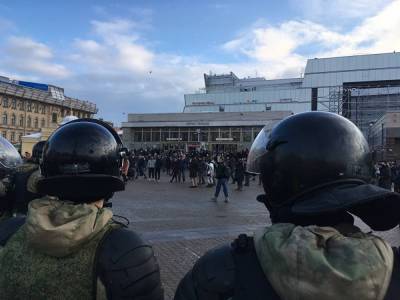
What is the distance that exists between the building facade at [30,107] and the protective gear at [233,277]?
8403cm

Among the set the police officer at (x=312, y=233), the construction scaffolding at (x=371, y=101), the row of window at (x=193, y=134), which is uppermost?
the construction scaffolding at (x=371, y=101)

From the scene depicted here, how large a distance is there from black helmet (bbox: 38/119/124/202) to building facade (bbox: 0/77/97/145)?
8330 cm

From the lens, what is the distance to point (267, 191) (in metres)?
1.57

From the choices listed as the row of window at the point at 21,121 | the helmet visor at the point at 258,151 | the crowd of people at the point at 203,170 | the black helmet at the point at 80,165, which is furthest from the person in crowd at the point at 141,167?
the row of window at the point at 21,121

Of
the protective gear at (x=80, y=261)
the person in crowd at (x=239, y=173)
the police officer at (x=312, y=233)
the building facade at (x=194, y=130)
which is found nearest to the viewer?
the police officer at (x=312, y=233)

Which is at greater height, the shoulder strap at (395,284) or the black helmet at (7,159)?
the black helmet at (7,159)

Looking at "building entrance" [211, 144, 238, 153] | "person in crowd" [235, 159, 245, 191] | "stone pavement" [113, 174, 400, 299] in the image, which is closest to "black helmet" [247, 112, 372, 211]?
"stone pavement" [113, 174, 400, 299]

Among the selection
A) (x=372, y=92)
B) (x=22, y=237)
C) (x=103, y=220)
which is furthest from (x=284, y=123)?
(x=372, y=92)

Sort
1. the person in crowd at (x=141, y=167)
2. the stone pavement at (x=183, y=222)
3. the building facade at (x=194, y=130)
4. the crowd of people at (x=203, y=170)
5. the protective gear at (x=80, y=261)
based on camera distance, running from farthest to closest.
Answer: the building facade at (x=194, y=130) < the person in crowd at (x=141, y=167) < the crowd of people at (x=203, y=170) < the stone pavement at (x=183, y=222) < the protective gear at (x=80, y=261)

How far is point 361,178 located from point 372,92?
45.0 meters

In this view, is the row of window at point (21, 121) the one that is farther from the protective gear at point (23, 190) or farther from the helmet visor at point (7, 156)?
the helmet visor at point (7, 156)

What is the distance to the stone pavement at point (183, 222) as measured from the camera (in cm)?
665

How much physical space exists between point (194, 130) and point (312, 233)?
5500cm

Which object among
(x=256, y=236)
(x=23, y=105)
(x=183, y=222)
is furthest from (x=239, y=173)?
(x=23, y=105)
